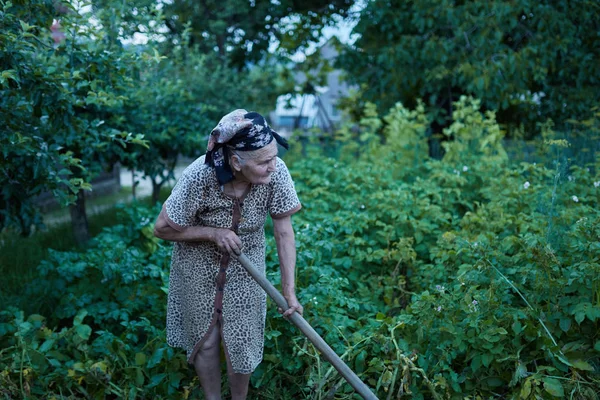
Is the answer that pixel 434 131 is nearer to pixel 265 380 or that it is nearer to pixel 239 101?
pixel 239 101

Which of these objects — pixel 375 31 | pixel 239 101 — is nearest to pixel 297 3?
pixel 375 31

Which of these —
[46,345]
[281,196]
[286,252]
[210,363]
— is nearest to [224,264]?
[286,252]

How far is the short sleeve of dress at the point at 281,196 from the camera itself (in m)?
2.86

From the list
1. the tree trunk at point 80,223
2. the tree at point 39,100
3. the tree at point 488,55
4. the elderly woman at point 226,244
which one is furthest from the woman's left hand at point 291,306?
the tree at point 488,55

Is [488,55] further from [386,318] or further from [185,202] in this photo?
[185,202]

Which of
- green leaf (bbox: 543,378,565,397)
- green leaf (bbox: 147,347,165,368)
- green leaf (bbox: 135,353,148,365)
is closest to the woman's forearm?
green leaf (bbox: 147,347,165,368)

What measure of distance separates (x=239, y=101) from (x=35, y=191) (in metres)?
6.34

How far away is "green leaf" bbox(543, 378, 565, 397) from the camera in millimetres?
2934

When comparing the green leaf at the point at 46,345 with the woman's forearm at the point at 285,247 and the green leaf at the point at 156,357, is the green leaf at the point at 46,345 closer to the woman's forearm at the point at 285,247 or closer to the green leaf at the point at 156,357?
the green leaf at the point at 156,357

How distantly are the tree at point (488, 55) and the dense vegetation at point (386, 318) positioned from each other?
4.11 meters

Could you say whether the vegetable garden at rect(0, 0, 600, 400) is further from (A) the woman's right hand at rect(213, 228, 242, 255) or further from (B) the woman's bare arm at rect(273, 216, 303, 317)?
(A) the woman's right hand at rect(213, 228, 242, 255)

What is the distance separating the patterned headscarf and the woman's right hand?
0.74ft

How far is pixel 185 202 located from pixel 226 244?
0.86 feet

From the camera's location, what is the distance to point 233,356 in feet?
9.59
